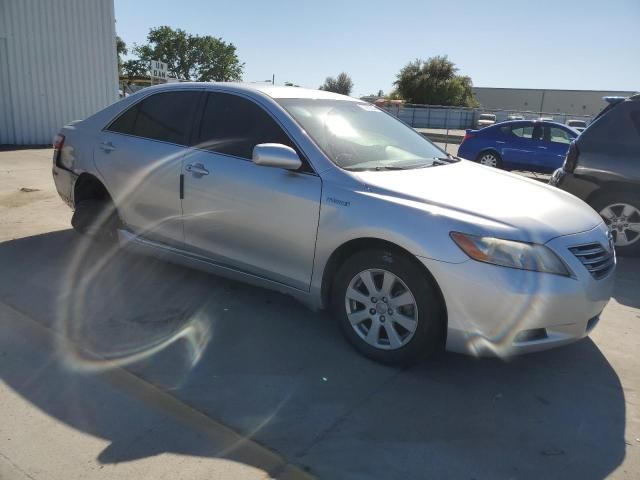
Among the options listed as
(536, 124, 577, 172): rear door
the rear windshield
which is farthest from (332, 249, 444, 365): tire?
(536, 124, 577, 172): rear door

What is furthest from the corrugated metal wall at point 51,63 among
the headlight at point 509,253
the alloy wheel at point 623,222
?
the headlight at point 509,253

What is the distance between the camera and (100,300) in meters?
4.14

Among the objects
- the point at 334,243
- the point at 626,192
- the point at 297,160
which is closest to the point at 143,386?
the point at 334,243

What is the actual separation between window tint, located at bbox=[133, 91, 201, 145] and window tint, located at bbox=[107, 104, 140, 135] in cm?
5

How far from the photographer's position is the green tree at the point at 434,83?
54.8m

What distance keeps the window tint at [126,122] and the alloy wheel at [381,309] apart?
2574mm

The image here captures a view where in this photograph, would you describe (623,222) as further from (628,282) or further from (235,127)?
(235,127)

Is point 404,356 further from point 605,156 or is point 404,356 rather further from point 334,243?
point 605,156

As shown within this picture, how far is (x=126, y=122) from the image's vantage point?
4.68m

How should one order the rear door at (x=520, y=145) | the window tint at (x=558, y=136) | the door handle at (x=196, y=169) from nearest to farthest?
1. the door handle at (x=196, y=169)
2. the window tint at (x=558, y=136)
3. the rear door at (x=520, y=145)

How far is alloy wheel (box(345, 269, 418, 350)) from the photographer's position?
10.4 ft

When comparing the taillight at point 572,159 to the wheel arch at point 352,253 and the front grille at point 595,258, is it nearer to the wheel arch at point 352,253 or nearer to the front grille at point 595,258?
the front grille at point 595,258

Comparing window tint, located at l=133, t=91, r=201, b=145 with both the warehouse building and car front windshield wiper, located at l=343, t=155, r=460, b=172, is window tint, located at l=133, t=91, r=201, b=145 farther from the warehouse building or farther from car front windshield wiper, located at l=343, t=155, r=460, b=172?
the warehouse building

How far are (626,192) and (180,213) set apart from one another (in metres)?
4.73
